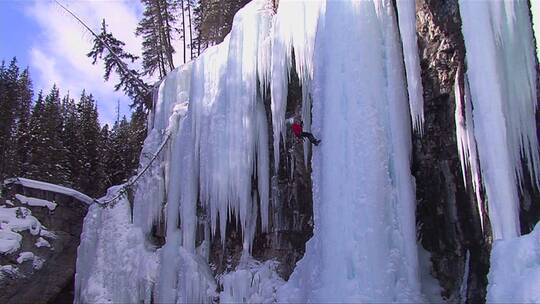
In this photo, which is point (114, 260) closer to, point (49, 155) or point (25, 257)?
point (25, 257)

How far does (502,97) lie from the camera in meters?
5.06

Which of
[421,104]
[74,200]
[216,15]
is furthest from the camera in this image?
[216,15]

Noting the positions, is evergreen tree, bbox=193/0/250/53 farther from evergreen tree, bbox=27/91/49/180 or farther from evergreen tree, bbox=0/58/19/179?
evergreen tree, bbox=27/91/49/180

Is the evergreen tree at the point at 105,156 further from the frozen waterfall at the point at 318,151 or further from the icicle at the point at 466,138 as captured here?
the icicle at the point at 466,138

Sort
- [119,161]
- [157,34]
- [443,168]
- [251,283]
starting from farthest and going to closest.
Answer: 1. [119,161]
2. [157,34]
3. [251,283]
4. [443,168]

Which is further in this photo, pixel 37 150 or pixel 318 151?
pixel 37 150

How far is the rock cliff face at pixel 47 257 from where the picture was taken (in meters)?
11.2

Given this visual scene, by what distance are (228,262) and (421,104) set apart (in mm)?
4216

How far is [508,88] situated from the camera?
16.8ft

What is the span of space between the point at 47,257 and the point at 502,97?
33.0 feet

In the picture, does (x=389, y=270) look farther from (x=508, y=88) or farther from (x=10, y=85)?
(x=10, y=85)

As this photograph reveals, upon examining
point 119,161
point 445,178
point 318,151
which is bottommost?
point 445,178

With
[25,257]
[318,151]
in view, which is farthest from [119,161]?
[318,151]

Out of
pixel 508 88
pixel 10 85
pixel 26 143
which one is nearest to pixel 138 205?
pixel 508 88
